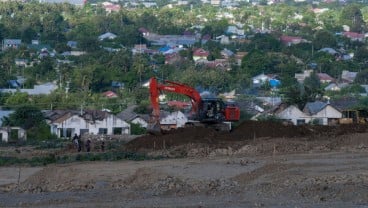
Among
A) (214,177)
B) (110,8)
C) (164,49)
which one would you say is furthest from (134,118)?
(110,8)

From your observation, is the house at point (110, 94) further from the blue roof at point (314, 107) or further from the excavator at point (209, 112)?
the excavator at point (209, 112)

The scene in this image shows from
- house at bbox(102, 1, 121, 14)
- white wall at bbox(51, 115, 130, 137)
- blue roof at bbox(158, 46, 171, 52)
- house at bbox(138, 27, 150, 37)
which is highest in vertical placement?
house at bbox(102, 1, 121, 14)

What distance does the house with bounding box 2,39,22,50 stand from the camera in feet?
290

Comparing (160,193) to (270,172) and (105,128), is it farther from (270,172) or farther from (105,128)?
(105,128)

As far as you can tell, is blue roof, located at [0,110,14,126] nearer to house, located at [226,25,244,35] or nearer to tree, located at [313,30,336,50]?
tree, located at [313,30,336,50]

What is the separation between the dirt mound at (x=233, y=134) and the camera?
34281 mm

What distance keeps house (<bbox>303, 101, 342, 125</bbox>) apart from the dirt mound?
34.7ft

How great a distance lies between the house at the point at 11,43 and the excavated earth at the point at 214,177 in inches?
2172

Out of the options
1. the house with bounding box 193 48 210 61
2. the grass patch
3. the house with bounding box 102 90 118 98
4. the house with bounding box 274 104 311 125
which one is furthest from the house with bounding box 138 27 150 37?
the grass patch

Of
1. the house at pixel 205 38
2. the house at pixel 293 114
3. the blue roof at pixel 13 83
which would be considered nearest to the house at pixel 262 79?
the blue roof at pixel 13 83

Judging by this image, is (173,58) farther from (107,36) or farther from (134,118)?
(134,118)

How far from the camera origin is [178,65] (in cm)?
7956

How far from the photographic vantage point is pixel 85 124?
46062mm

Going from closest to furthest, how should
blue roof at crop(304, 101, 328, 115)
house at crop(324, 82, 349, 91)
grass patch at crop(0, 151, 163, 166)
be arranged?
grass patch at crop(0, 151, 163, 166), blue roof at crop(304, 101, 328, 115), house at crop(324, 82, 349, 91)
